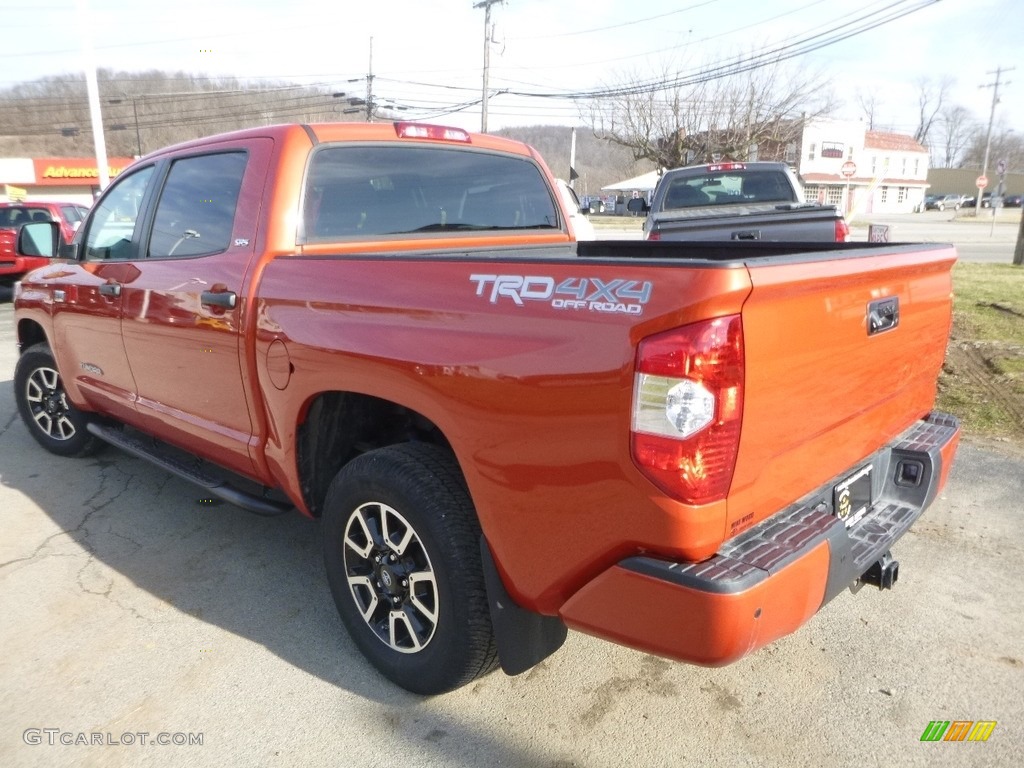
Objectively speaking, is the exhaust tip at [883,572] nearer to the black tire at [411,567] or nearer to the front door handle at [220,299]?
the black tire at [411,567]

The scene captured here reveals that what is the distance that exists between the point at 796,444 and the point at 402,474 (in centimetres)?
122

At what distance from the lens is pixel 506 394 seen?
207 cm

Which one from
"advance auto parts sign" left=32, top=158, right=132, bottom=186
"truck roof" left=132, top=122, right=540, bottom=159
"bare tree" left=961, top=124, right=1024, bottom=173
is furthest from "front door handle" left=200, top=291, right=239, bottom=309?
"bare tree" left=961, top=124, right=1024, bottom=173

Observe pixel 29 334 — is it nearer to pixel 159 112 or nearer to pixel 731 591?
pixel 731 591

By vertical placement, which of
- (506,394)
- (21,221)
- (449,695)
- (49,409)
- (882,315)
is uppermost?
Result: (882,315)

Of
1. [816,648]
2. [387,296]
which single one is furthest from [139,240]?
[816,648]

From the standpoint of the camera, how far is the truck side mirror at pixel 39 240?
461 cm

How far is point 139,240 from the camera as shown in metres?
3.85

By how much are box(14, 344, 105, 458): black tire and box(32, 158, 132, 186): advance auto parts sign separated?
4959 cm

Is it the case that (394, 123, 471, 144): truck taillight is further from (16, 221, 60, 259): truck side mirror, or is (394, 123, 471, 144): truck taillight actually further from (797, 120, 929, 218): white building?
(797, 120, 929, 218): white building

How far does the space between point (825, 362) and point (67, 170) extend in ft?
192

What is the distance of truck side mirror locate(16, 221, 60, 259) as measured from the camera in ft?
15.1

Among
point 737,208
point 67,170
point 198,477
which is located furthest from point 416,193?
point 67,170

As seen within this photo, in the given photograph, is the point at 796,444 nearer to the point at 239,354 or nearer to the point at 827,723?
the point at 827,723
